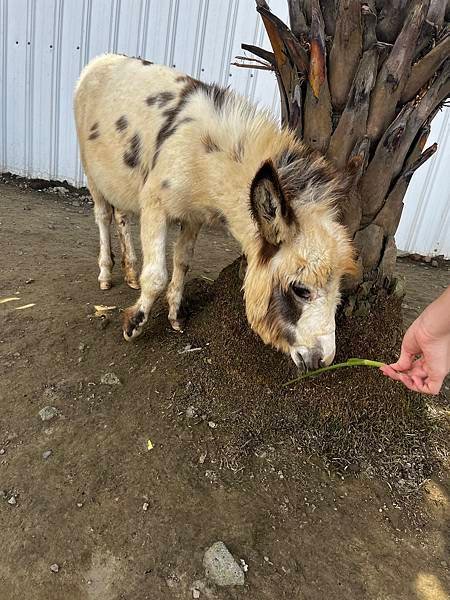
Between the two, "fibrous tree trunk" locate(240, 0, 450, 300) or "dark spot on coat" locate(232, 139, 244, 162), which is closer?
"fibrous tree trunk" locate(240, 0, 450, 300)

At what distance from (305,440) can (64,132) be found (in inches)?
267

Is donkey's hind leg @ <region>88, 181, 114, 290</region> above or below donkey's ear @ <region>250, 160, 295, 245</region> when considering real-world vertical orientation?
below

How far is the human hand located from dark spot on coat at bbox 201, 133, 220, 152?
1671 mm

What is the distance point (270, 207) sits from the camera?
98.7 inches

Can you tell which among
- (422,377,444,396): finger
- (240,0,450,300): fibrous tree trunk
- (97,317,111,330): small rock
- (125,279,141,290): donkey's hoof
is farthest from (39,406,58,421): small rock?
Result: (422,377,444,396): finger

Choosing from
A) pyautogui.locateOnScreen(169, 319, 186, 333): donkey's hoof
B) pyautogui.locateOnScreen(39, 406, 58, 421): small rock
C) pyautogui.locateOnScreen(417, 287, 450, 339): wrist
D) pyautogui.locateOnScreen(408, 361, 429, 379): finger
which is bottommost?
pyautogui.locateOnScreen(39, 406, 58, 421): small rock

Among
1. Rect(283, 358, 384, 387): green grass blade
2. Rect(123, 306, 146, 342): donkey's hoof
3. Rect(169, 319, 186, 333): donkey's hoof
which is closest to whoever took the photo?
Rect(283, 358, 384, 387): green grass blade

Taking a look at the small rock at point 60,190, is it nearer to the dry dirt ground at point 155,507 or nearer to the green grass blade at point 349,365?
the dry dirt ground at point 155,507

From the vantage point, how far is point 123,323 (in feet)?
11.5

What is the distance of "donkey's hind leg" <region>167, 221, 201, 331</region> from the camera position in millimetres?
3652

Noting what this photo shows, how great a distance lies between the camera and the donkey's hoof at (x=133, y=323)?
3416 mm

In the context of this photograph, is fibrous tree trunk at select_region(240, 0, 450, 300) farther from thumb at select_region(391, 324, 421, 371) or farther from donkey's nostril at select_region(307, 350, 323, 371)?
thumb at select_region(391, 324, 421, 371)

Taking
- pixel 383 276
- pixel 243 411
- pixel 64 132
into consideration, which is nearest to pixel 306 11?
pixel 383 276

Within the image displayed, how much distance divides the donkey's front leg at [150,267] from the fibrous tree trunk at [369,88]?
3.60 feet
